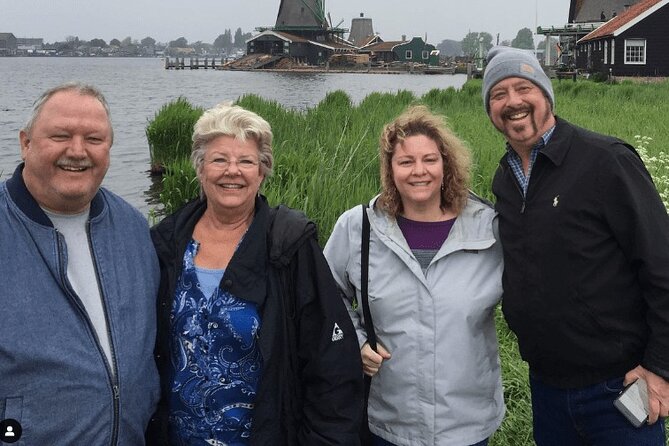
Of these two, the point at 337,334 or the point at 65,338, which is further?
the point at 337,334

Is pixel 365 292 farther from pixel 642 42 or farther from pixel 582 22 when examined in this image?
pixel 582 22

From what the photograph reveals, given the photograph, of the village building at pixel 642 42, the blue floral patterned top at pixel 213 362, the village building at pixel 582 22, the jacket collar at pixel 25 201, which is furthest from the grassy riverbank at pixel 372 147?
the village building at pixel 582 22

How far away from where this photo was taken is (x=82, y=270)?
1.99 metres

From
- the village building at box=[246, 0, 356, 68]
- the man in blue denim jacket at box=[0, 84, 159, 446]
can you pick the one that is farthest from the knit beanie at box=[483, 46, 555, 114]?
the village building at box=[246, 0, 356, 68]

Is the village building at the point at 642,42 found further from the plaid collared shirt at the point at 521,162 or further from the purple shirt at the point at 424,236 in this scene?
the purple shirt at the point at 424,236

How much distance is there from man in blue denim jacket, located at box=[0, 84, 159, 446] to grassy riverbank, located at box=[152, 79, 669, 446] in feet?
Answer: 6.67

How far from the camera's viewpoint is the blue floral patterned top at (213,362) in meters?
2.14

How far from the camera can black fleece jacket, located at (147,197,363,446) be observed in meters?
2.14

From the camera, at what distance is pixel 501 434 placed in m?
3.36

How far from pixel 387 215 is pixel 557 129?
26.7 inches

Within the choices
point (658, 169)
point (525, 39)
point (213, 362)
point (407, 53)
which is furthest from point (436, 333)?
point (525, 39)

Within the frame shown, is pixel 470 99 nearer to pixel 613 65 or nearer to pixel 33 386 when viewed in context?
pixel 33 386

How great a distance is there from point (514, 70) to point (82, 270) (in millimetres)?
1639

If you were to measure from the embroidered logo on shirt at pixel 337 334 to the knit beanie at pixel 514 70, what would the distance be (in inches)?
40.5
